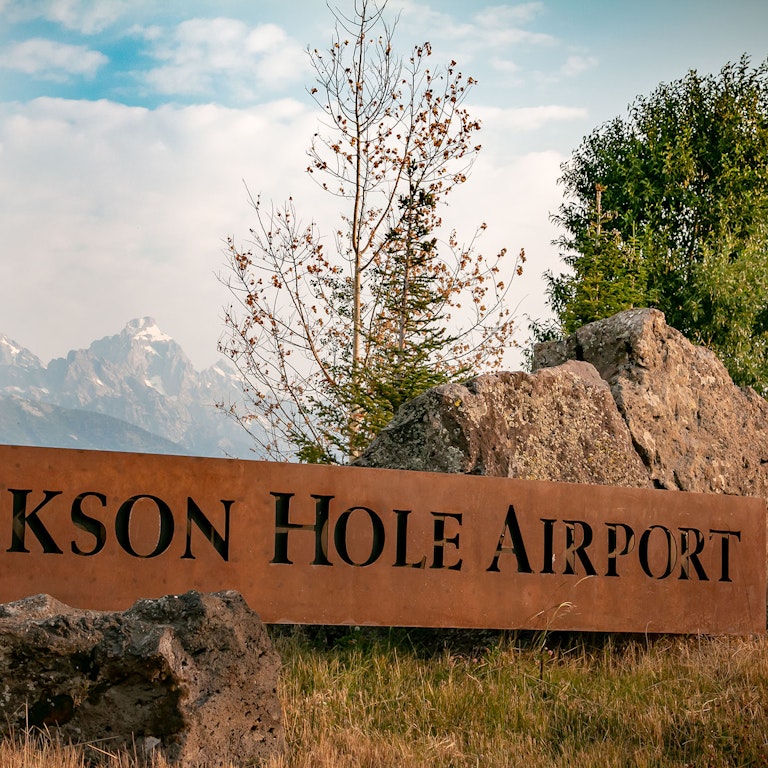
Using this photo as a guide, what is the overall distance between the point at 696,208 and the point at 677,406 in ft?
45.8

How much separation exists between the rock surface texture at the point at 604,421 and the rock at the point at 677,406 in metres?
0.01

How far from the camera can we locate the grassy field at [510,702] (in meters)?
4.03

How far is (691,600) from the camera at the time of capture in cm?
620

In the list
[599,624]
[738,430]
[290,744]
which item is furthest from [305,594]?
[738,430]

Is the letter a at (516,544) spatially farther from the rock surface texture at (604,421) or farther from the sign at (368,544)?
the rock surface texture at (604,421)

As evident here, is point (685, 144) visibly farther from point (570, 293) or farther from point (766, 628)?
point (766, 628)

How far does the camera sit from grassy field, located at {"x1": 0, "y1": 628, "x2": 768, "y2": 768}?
159 inches

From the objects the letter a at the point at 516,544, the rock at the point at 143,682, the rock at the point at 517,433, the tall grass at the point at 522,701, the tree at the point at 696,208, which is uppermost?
the tree at the point at 696,208

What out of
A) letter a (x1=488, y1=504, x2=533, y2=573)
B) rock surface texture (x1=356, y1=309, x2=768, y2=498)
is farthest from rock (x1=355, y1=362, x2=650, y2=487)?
letter a (x1=488, y1=504, x2=533, y2=573)

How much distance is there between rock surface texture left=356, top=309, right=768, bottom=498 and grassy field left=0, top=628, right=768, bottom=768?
1.18 m

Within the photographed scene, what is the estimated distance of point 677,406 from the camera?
748cm

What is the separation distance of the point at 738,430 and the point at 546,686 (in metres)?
3.77

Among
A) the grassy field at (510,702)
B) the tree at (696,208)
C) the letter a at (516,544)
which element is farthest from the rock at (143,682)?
the tree at (696,208)

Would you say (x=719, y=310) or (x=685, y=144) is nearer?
(x=719, y=310)
